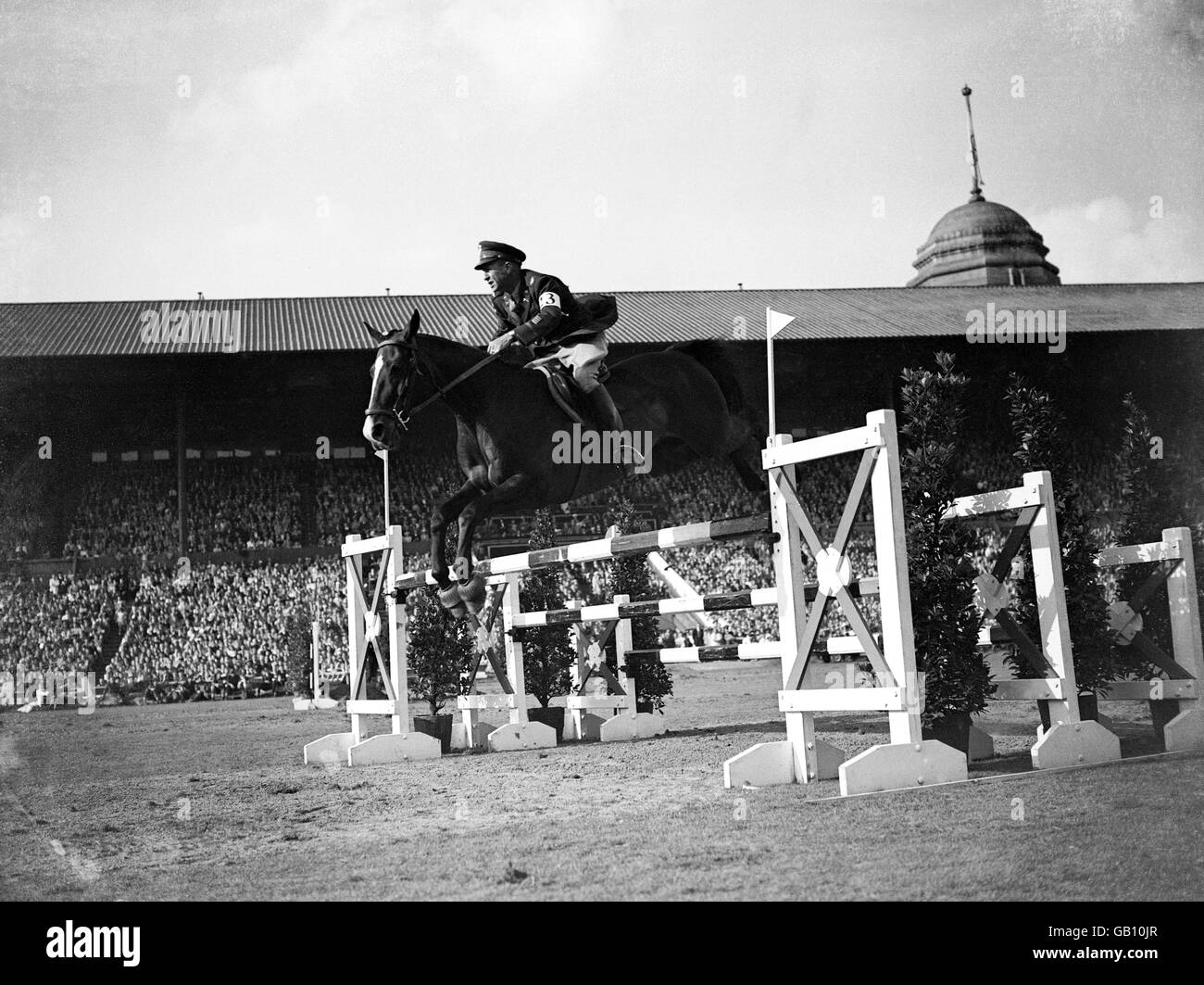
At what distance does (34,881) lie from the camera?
14.0 ft

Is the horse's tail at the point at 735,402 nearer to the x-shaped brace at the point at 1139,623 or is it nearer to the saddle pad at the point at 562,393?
the saddle pad at the point at 562,393

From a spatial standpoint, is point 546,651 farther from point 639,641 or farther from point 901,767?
point 901,767

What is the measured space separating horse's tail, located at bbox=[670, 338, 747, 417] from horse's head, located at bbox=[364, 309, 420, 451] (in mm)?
1836

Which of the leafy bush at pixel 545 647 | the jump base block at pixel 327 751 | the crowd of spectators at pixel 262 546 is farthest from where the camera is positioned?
the crowd of spectators at pixel 262 546

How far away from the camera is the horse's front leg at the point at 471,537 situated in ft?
18.8

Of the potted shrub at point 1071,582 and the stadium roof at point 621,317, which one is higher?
the stadium roof at point 621,317

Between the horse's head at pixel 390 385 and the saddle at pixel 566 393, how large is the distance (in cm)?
74

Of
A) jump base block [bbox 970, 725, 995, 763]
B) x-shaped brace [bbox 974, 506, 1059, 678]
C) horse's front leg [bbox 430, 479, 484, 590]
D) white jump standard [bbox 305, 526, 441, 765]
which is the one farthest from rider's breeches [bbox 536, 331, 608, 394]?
jump base block [bbox 970, 725, 995, 763]

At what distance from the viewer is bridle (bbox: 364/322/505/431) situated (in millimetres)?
5676

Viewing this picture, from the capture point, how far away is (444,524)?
5887mm

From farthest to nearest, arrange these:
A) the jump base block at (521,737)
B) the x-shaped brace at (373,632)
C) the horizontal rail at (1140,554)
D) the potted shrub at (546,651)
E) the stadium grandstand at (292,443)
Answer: the stadium grandstand at (292,443), the potted shrub at (546,651), the jump base block at (521,737), the x-shaped brace at (373,632), the horizontal rail at (1140,554)

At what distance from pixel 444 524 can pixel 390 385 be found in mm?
765

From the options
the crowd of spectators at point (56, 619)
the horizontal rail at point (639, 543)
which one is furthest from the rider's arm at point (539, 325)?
the crowd of spectators at point (56, 619)
